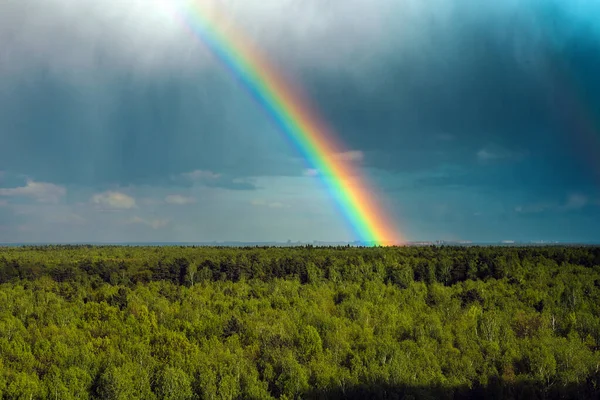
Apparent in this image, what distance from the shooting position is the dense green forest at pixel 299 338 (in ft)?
172

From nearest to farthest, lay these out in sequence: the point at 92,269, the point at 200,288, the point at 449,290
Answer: the point at 449,290, the point at 200,288, the point at 92,269

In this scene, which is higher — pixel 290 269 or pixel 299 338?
pixel 290 269

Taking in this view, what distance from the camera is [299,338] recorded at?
223 ft

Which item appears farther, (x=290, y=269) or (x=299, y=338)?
(x=290, y=269)

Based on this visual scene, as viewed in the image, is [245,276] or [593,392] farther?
[245,276]

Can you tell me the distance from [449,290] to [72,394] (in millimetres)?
75257

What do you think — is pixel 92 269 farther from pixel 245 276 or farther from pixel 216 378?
pixel 216 378

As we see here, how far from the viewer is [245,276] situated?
135750 millimetres

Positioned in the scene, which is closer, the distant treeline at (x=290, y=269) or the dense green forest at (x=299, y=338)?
the dense green forest at (x=299, y=338)

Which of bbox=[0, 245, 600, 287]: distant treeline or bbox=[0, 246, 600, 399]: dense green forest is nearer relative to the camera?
bbox=[0, 246, 600, 399]: dense green forest

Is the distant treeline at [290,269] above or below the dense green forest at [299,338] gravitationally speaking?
above

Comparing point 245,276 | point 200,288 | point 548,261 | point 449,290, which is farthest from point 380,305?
point 548,261

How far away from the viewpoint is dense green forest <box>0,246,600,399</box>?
172 feet

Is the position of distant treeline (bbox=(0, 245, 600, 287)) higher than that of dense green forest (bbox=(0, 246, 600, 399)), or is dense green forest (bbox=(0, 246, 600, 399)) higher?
distant treeline (bbox=(0, 245, 600, 287))
